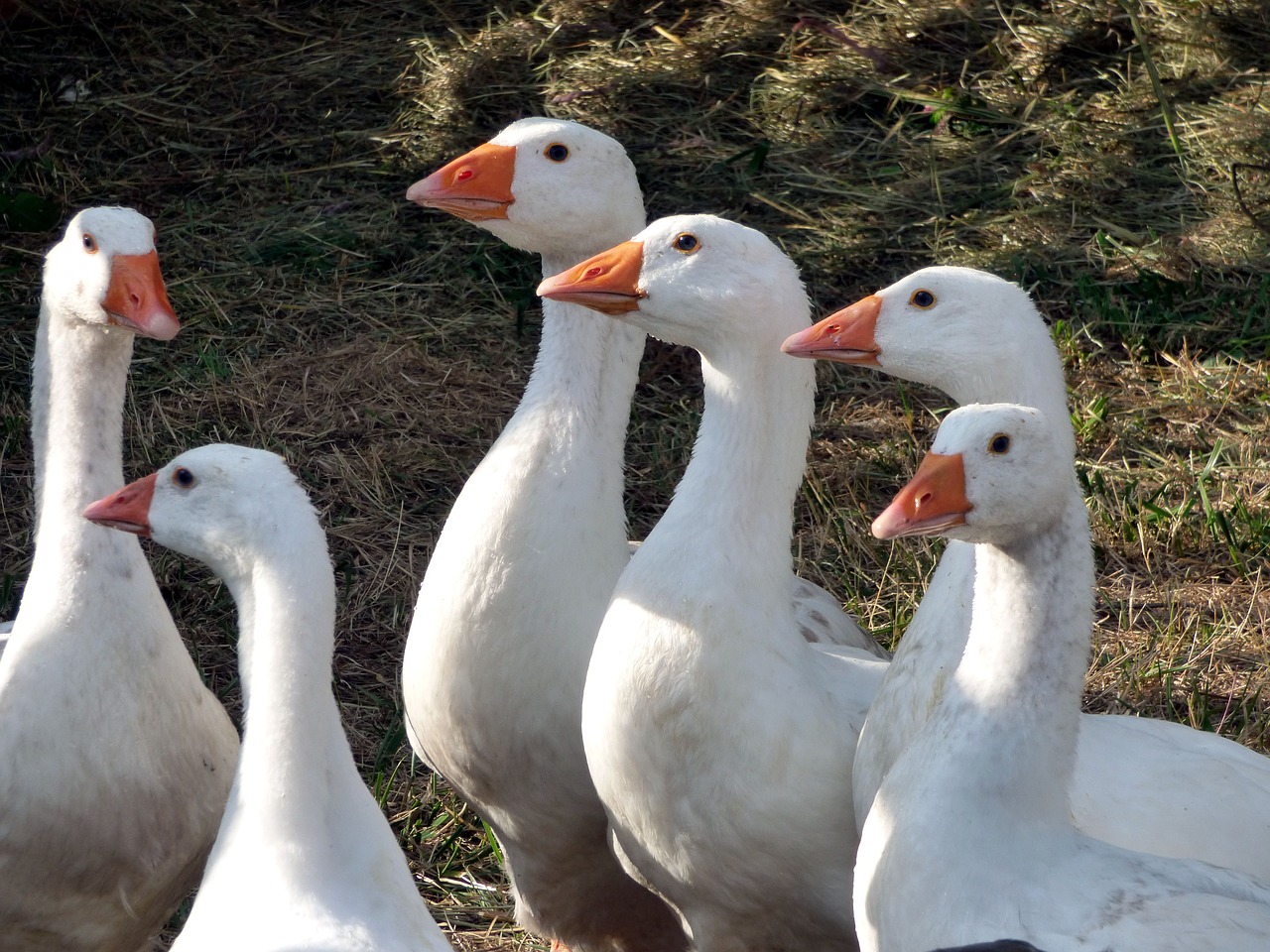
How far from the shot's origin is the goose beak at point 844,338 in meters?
3.60

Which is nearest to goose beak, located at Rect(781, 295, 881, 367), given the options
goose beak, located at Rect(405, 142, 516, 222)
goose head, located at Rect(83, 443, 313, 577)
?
goose beak, located at Rect(405, 142, 516, 222)

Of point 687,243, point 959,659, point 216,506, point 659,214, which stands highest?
point 687,243

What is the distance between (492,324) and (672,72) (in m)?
2.09

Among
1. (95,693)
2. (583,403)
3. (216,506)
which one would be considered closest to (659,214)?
(583,403)

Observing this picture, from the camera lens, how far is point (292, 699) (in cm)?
324

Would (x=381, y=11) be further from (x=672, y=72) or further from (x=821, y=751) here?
(x=821, y=751)

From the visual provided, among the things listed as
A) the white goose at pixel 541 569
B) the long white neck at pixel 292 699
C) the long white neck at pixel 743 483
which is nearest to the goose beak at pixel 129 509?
the long white neck at pixel 292 699

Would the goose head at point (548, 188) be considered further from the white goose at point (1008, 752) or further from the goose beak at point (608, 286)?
the white goose at point (1008, 752)

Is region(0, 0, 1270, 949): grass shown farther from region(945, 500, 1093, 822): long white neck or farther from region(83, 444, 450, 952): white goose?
region(945, 500, 1093, 822): long white neck

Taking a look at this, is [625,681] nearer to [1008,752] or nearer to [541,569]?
[541,569]

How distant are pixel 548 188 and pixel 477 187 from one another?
0.65ft

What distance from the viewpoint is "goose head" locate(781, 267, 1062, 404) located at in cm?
354

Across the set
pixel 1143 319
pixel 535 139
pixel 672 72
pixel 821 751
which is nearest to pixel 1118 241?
pixel 1143 319

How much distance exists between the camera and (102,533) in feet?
12.7
